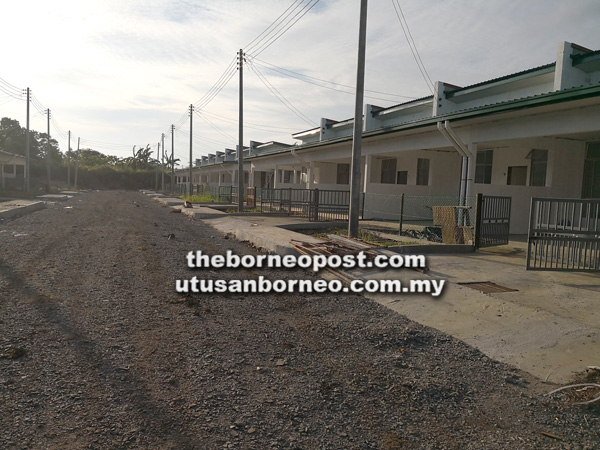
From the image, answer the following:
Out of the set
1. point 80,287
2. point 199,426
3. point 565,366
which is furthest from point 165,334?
point 565,366

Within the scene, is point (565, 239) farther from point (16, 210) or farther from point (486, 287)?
point (16, 210)

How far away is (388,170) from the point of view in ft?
80.7

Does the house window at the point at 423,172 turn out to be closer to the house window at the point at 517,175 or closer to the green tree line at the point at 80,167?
the house window at the point at 517,175

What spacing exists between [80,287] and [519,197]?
1350 cm

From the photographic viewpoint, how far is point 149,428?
3006mm

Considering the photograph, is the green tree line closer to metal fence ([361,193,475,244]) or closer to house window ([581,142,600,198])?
metal fence ([361,193,475,244])

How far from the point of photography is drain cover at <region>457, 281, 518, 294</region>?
23.0ft

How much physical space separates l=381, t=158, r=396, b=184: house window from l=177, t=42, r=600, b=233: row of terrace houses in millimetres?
54

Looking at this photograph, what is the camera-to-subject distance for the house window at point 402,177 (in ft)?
76.3


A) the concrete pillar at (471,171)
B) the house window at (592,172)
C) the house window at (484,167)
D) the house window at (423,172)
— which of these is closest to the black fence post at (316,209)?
the concrete pillar at (471,171)

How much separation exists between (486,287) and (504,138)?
26.9 ft

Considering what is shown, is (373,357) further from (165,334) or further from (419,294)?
(419,294)

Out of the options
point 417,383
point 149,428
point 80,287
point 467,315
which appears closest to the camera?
point 149,428

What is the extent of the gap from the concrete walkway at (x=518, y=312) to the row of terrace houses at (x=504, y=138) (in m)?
4.81
